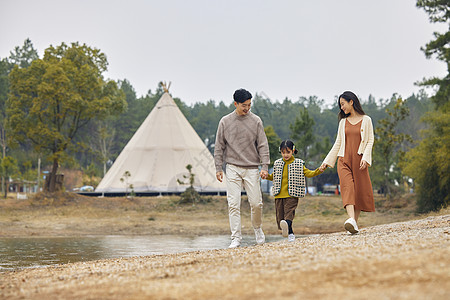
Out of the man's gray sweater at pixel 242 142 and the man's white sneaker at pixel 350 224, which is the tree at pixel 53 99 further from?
the man's white sneaker at pixel 350 224

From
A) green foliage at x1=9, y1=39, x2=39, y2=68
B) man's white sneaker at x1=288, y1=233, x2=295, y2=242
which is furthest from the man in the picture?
green foliage at x1=9, y1=39, x2=39, y2=68

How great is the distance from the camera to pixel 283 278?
12.9 feet

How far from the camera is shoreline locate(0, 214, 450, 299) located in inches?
135

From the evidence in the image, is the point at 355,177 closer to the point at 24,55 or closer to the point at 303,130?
the point at 303,130

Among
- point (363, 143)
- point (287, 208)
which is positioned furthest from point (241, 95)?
point (363, 143)

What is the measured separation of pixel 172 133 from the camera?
35188mm

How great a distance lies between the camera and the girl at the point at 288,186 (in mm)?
7527

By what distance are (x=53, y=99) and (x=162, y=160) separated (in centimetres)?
837

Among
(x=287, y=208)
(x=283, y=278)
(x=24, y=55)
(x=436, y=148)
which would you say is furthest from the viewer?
(x=24, y=55)

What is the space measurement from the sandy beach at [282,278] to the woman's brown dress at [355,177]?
2065mm

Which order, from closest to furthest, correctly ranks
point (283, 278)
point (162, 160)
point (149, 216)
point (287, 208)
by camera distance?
point (283, 278) → point (287, 208) → point (149, 216) → point (162, 160)

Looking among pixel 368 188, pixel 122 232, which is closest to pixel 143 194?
pixel 122 232

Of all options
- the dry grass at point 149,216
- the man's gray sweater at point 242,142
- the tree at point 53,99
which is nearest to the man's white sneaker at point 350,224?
the man's gray sweater at point 242,142

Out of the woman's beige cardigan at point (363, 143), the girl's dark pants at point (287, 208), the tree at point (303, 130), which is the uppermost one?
the tree at point (303, 130)
